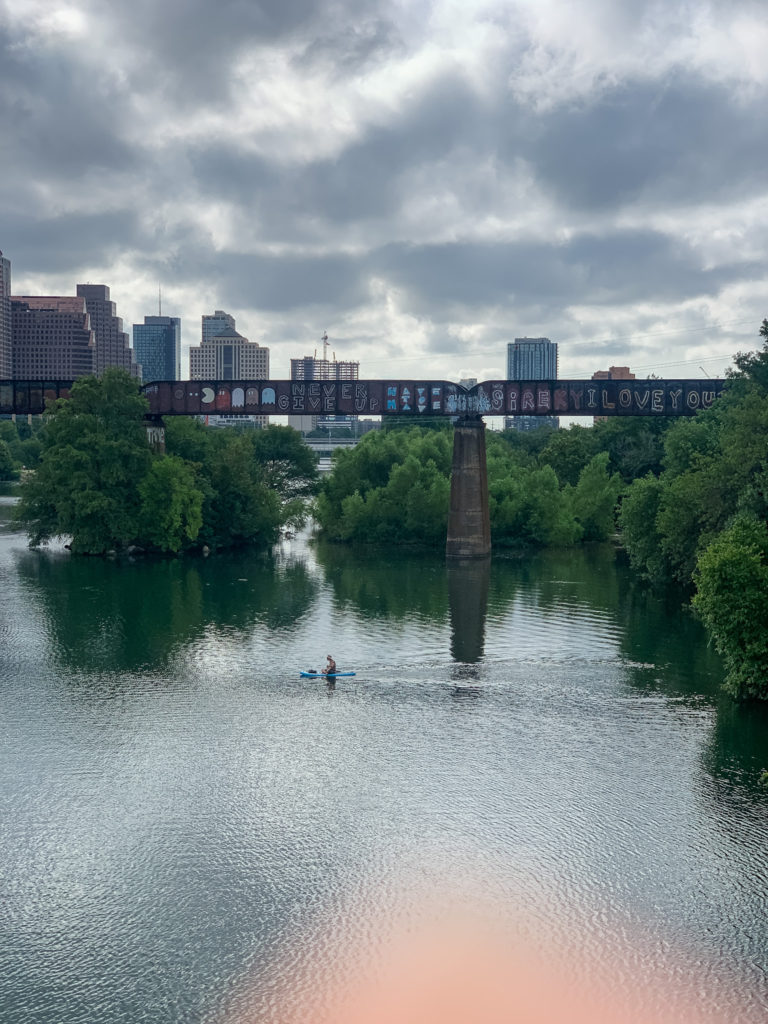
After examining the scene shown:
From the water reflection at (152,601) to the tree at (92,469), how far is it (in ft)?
9.58

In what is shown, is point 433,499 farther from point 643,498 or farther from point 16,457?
point 16,457

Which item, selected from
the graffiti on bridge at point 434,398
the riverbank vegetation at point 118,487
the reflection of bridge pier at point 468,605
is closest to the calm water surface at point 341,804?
the reflection of bridge pier at point 468,605

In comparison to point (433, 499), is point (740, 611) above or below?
below

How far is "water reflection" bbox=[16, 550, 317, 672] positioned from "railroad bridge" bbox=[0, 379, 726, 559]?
12.6m

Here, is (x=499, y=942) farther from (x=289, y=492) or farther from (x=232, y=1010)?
(x=289, y=492)

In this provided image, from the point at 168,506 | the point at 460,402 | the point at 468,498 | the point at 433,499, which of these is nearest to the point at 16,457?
the point at 168,506

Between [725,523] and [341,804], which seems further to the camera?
[725,523]

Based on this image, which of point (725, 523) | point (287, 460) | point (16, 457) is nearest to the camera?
point (725, 523)

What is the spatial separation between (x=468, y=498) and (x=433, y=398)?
8.89 meters

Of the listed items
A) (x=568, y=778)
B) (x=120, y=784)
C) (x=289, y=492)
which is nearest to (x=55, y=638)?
(x=120, y=784)

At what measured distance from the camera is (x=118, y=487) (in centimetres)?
8175

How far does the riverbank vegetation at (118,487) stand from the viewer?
80812 millimetres

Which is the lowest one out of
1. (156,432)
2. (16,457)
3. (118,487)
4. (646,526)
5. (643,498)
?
(646,526)

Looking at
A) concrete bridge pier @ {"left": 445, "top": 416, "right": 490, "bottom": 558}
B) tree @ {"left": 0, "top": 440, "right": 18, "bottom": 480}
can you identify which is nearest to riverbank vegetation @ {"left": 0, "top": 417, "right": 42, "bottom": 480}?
tree @ {"left": 0, "top": 440, "right": 18, "bottom": 480}
